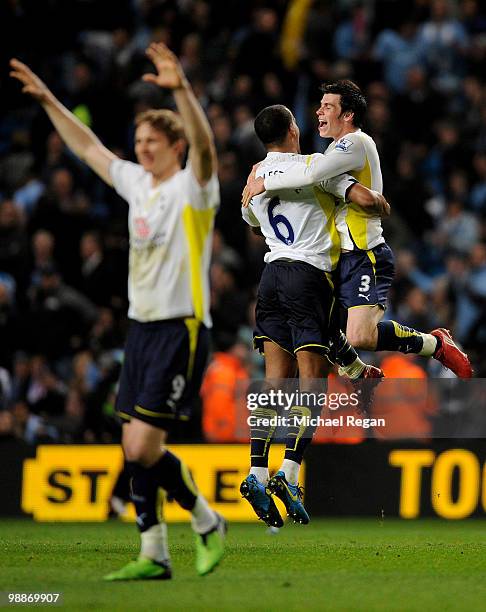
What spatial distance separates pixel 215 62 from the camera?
55.7 ft

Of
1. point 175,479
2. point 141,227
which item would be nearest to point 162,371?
point 175,479

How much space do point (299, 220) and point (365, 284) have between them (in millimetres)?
621

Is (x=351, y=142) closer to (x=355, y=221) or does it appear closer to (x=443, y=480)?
(x=355, y=221)

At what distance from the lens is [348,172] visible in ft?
29.8

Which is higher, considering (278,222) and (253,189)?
(253,189)

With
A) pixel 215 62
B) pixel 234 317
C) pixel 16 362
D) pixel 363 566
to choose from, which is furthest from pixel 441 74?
pixel 363 566

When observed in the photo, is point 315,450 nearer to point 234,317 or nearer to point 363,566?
point 234,317

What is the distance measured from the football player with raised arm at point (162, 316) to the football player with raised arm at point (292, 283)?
72.1 inches

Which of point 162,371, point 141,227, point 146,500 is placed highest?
point 141,227

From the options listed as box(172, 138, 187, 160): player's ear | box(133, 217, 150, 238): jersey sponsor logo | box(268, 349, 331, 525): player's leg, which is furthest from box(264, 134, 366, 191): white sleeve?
box(133, 217, 150, 238): jersey sponsor logo

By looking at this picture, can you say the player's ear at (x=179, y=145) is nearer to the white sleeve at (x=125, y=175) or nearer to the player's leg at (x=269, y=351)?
the white sleeve at (x=125, y=175)

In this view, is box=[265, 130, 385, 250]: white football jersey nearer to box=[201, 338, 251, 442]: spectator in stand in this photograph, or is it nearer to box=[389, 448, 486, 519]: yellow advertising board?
box=[389, 448, 486, 519]: yellow advertising board

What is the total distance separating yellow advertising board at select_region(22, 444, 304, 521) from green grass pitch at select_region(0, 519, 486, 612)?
2.32 feet

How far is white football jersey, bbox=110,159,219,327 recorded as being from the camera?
708cm
